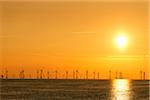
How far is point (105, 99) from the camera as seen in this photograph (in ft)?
387

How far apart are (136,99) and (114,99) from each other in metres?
5.77

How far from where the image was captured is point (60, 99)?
115312mm

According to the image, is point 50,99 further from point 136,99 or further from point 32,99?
point 136,99

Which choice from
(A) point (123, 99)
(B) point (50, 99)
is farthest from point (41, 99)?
(A) point (123, 99)

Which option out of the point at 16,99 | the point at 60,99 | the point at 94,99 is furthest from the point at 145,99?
the point at 16,99

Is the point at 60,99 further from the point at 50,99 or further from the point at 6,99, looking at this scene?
the point at 6,99

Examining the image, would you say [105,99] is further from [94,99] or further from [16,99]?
[16,99]

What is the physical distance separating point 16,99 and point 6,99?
7.63 feet

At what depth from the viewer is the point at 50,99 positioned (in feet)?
373

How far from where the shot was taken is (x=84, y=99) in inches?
4569

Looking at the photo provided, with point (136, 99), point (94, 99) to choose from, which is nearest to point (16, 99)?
point (94, 99)

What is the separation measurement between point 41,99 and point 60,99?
4.67 metres

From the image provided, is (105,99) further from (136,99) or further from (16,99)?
(16,99)

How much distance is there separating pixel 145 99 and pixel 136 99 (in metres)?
2.59
